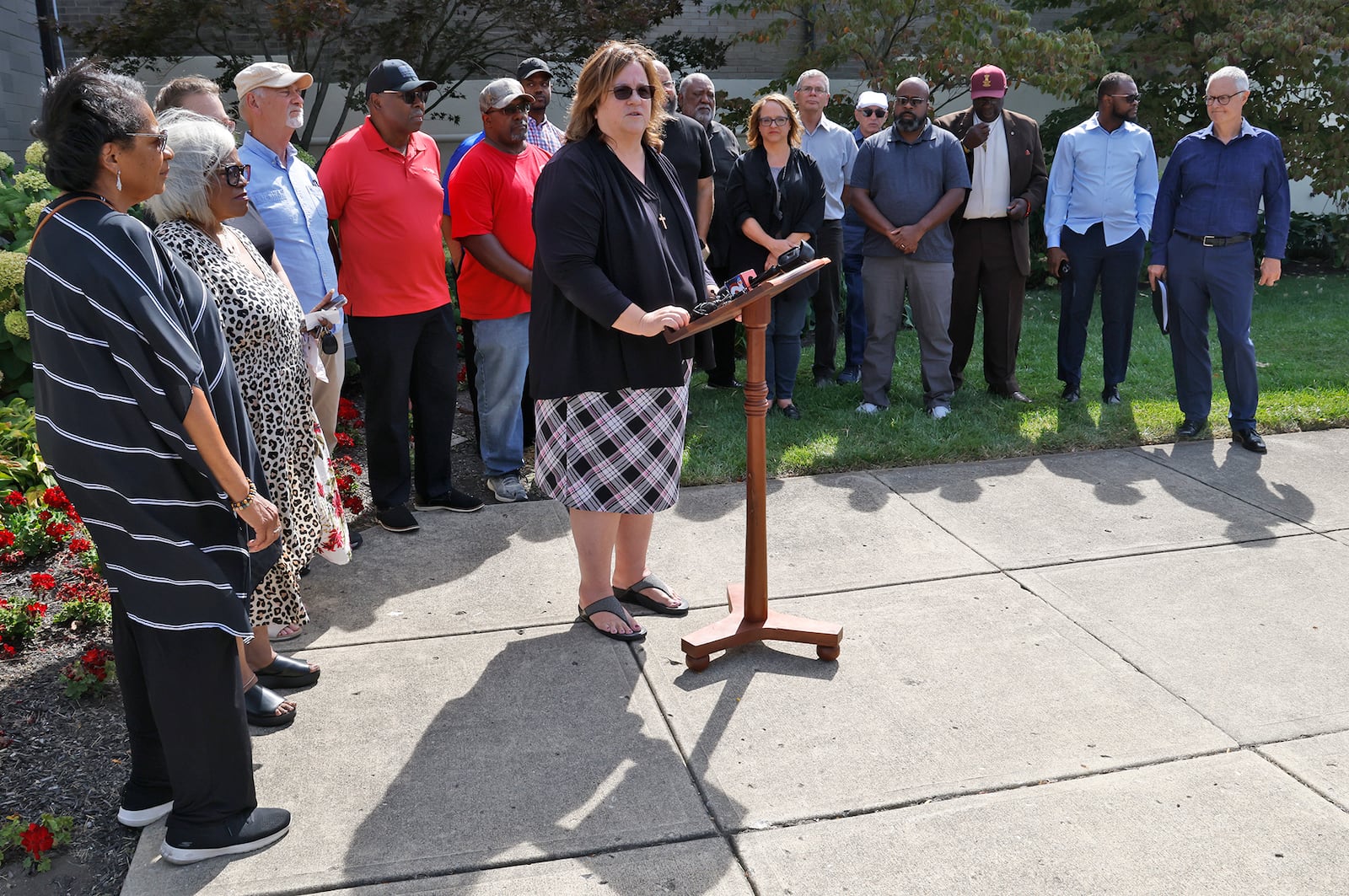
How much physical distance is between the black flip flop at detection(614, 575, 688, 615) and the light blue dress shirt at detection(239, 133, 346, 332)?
1661 millimetres

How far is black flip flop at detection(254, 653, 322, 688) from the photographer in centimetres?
386

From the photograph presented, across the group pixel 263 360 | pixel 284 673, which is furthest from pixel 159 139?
pixel 284 673

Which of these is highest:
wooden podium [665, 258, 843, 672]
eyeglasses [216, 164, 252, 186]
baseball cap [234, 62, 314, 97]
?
baseball cap [234, 62, 314, 97]

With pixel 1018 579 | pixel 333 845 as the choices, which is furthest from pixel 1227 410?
pixel 333 845

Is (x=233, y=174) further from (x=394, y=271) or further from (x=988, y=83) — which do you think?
(x=988, y=83)

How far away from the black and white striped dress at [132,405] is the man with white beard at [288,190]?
1.88 metres

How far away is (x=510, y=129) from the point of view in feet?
18.2

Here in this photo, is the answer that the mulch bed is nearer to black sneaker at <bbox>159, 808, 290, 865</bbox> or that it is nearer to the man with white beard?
black sneaker at <bbox>159, 808, 290, 865</bbox>

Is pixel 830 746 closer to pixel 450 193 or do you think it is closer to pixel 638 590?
pixel 638 590

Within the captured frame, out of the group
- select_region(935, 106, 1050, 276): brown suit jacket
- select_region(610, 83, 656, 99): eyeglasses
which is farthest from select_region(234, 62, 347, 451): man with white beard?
select_region(935, 106, 1050, 276): brown suit jacket

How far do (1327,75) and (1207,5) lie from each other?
152 centimetres

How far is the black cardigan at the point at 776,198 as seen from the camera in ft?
23.2

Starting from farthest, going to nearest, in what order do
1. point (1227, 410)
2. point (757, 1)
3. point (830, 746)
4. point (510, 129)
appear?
1. point (757, 1)
2. point (1227, 410)
3. point (510, 129)
4. point (830, 746)

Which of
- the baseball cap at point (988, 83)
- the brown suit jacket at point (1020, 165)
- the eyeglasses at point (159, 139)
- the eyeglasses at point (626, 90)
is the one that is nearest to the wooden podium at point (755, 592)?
the eyeglasses at point (626, 90)
